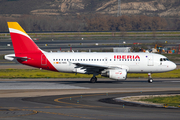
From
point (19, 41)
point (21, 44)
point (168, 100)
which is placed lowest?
point (168, 100)

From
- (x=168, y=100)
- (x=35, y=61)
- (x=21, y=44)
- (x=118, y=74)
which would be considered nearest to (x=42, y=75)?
(x=35, y=61)

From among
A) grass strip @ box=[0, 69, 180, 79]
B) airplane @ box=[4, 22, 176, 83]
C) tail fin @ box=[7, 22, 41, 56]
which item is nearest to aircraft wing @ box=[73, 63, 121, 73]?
airplane @ box=[4, 22, 176, 83]

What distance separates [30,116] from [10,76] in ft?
99.6

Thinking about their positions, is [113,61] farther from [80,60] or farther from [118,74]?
[80,60]

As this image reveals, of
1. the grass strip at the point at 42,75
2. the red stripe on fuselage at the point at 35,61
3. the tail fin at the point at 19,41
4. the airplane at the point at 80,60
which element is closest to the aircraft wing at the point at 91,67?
the airplane at the point at 80,60

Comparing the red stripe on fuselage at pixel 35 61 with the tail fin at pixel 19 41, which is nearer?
the red stripe on fuselage at pixel 35 61

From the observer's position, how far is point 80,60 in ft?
135

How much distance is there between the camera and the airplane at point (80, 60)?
134 feet

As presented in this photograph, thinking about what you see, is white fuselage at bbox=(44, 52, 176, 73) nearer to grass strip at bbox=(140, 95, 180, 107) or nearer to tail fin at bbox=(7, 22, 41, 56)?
tail fin at bbox=(7, 22, 41, 56)

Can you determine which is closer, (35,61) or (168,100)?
(168,100)

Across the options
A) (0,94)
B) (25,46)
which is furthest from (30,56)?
(0,94)

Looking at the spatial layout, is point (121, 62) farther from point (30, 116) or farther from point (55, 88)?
point (30, 116)

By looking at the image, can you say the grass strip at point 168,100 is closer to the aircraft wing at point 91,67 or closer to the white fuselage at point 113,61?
the aircraft wing at point 91,67

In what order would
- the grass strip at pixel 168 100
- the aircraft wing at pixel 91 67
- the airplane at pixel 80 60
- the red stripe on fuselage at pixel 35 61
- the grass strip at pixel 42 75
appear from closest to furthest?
the grass strip at pixel 168 100 < the aircraft wing at pixel 91 67 < the red stripe on fuselage at pixel 35 61 < the airplane at pixel 80 60 < the grass strip at pixel 42 75
